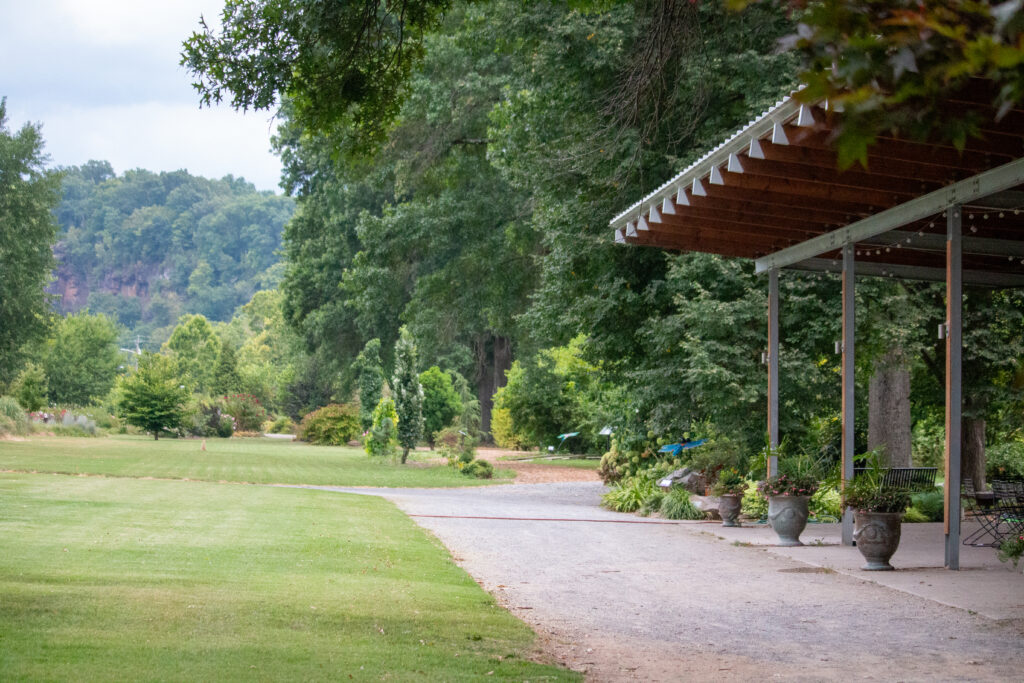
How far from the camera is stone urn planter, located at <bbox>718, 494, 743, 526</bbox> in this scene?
45.3ft

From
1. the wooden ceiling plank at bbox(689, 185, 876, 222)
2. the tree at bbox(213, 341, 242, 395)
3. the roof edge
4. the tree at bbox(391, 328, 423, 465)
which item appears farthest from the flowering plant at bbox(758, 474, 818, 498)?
the tree at bbox(213, 341, 242, 395)

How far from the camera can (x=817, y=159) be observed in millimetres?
9062

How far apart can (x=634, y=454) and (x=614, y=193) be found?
536 cm

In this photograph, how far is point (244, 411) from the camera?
48.2 m

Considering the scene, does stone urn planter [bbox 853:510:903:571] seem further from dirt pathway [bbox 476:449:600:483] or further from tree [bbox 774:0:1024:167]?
dirt pathway [bbox 476:449:600:483]

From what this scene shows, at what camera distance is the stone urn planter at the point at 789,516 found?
1159cm

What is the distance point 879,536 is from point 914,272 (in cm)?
516

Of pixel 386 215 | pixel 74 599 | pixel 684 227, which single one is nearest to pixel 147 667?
pixel 74 599

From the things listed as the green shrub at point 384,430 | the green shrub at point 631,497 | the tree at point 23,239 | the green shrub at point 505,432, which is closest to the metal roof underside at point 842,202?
the green shrub at point 631,497

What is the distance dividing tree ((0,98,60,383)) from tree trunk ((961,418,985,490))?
3336cm

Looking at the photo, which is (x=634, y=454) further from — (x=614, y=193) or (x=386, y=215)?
(x=386, y=215)

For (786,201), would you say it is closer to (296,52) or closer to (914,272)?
(914,272)

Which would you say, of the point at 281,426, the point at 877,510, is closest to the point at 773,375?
the point at 877,510

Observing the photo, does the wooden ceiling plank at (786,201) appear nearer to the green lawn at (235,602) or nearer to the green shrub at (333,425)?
the green lawn at (235,602)
